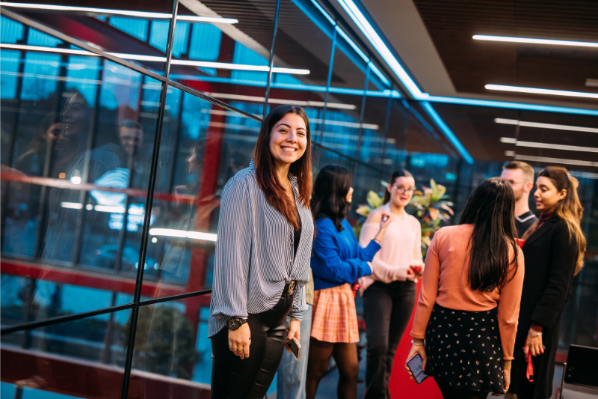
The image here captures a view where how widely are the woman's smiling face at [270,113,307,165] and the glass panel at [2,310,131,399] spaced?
0.95 meters

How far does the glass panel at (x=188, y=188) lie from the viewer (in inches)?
98.6

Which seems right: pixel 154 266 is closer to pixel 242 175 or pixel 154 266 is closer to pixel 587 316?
pixel 242 175

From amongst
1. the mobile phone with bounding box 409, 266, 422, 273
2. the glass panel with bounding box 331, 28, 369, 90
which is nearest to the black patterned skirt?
the mobile phone with bounding box 409, 266, 422, 273

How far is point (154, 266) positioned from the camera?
98.4 inches

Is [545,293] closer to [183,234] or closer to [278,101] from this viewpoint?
[183,234]

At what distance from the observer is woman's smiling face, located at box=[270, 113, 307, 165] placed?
6.74 feet

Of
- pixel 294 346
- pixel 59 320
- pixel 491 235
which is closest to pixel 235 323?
pixel 294 346

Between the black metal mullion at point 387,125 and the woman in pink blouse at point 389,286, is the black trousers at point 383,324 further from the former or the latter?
the black metal mullion at point 387,125

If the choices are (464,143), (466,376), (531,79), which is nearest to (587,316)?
(464,143)

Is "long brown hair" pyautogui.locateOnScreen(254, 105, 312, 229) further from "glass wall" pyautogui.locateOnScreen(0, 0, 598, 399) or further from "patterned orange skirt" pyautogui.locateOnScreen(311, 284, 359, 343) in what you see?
"patterned orange skirt" pyautogui.locateOnScreen(311, 284, 359, 343)

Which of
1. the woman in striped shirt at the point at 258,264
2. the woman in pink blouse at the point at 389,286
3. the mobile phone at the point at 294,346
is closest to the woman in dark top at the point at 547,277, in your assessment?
the woman in pink blouse at the point at 389,286

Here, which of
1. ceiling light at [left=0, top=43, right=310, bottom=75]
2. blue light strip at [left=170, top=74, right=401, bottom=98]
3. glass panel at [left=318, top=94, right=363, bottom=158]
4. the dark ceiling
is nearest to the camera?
ceiling light at [left=0, top=43, right=310, bottom=75]

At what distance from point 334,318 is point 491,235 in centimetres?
126

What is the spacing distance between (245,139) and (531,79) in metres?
4.47
